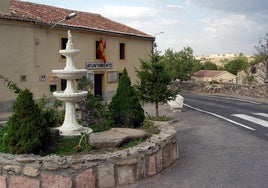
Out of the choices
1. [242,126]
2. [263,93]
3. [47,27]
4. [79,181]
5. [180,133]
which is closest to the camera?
[79,181]

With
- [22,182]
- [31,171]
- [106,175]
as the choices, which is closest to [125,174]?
[106,175]

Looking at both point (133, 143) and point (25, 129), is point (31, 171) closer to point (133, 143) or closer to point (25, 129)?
point (25, 129)

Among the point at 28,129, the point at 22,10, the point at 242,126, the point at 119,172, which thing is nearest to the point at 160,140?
the point at 119,172

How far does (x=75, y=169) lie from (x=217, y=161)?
144 inches

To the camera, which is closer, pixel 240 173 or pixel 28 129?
pixel 28 129

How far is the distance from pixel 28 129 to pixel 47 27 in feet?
46.9

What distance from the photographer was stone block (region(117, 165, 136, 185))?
6.67 meters

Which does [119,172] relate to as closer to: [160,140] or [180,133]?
[160,140]

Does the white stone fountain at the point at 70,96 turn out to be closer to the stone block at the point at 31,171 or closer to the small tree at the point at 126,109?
the small tree at the point at 126,109

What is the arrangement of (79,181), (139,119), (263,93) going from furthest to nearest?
(263,93)
(139,119)
(79,181)

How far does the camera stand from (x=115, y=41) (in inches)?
1014

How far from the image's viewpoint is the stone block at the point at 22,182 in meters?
6.21

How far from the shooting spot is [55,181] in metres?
6.22

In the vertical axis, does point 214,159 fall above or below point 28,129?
below
